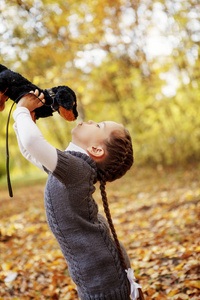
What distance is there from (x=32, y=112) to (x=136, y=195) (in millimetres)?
6290

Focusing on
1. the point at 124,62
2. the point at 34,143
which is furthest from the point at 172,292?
Answer: the point at 124,62

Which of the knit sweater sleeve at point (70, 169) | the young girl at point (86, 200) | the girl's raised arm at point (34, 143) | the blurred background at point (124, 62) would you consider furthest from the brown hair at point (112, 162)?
the blurred background at point (124, 62)

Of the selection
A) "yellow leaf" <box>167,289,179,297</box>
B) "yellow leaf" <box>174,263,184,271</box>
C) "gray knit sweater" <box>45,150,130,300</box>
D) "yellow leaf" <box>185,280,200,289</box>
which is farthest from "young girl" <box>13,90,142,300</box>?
"yellow leaf" <box>174,263,184,271</box>

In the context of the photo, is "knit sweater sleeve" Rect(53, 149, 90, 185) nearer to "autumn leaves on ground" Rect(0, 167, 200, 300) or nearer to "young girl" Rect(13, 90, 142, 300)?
"young girl" Rect(13, 90, 142, 300)

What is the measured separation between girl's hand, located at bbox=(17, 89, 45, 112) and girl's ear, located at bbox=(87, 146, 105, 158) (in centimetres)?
41

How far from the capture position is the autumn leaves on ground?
2.93 metres

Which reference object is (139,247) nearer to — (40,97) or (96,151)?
(96,151)

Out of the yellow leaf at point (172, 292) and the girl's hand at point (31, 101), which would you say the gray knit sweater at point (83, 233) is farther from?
the yellow leaf at point (172, 292)

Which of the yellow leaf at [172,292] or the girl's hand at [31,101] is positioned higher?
the girl's hand at [31,101]

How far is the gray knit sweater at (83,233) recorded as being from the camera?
1.61 metres

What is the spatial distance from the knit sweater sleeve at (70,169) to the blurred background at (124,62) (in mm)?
3538

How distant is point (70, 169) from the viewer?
60.6 inches

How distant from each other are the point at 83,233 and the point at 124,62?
901 cm

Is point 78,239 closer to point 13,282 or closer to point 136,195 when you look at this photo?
point 13,282
